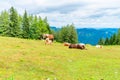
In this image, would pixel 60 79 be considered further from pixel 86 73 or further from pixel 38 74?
pixel 86 73

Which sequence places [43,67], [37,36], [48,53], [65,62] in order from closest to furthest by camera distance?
[43,67], [65,62], [48,53], [37,36]

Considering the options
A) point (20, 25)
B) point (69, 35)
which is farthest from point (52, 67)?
point (69, 35)

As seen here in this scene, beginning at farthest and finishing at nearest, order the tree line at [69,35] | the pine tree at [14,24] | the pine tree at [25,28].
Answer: the tree line at [69,35], the pine tree at [25,28], the pine tree at [14,24]

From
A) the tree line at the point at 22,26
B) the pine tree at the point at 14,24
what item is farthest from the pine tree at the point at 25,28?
the pine tree at the point at 14,24

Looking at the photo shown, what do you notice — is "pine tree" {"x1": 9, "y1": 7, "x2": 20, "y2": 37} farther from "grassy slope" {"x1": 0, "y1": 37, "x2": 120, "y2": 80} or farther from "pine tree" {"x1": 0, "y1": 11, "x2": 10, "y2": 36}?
"grassy slope" {"x1": 0, "y1": 37, "x2": 120, "y2": 80}

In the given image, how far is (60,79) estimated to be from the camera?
19922mm

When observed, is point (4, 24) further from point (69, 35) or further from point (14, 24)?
point (69, 35)

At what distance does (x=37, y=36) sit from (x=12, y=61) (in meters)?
83.9

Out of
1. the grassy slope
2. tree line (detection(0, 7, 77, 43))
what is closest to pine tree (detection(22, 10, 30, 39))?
tree line (detection(0, 7, 77, 43))

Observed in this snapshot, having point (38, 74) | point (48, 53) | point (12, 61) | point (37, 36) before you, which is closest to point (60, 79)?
point (38, 74)

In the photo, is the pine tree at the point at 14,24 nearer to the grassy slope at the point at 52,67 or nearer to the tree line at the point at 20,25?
the tree line at the point at 20,25

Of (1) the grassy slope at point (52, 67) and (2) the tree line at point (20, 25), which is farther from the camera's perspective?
(2) the tree line at point (20, 25)

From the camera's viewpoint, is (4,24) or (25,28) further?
(25,28)


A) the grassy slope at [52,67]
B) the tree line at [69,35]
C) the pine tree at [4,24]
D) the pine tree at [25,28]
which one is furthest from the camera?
the tree line at [69,35]
